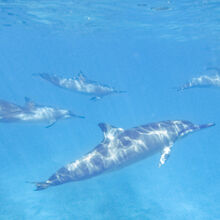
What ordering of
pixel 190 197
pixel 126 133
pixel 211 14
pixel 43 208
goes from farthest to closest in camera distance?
pixel 211 14 → pixel 190 197 → pixel 43 208 → pixel 126 133

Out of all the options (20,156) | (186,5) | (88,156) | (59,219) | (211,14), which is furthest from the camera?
(211,14)

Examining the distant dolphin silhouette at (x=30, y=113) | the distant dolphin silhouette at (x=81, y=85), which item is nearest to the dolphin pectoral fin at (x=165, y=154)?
the distant dolphin silhouette at (x=30, y=113)

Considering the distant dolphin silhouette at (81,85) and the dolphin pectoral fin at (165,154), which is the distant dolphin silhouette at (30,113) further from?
the dolphin pectoral fin at (165,154)

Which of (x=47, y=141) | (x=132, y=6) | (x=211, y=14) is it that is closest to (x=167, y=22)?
(x=211, y=14)

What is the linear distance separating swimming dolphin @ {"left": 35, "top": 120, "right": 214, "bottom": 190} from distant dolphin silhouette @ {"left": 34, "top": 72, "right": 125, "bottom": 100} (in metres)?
9.50

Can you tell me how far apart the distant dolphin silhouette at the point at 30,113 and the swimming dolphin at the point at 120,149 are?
678cm

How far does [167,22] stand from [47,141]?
71.4 ft

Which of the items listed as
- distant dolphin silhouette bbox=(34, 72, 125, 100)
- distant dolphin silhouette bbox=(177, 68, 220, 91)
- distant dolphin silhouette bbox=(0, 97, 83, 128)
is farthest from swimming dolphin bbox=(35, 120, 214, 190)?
distant dolphin silhouette bbox=(177, 68, 220, 91)

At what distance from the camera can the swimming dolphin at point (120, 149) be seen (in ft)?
30.5

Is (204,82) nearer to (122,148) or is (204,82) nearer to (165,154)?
(165,154)

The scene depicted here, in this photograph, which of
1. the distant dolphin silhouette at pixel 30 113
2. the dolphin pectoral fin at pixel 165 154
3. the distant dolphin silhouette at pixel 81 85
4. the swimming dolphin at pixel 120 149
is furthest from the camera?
the distant dolphin silhouette at pixel 81 85

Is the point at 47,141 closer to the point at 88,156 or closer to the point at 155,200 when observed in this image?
the point at 155,200

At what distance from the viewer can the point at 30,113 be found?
16.8 meters

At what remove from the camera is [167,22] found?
3456 cm
